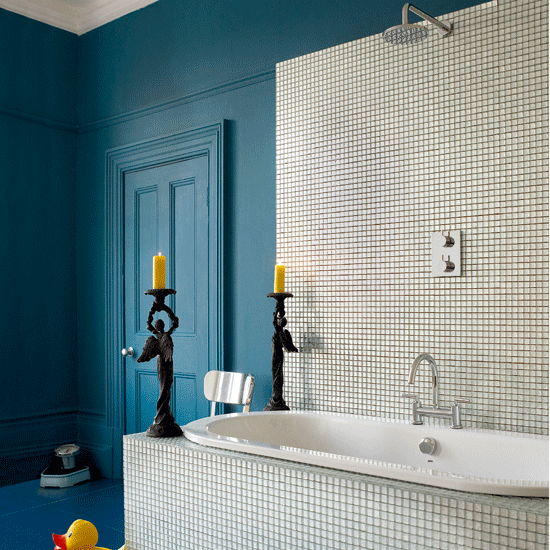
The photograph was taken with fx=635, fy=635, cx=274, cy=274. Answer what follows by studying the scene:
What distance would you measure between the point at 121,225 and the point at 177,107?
0.84m

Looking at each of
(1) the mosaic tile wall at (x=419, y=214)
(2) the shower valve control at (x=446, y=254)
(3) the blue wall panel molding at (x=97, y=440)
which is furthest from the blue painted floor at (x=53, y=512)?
(2) the shower valve control at (x=446, y=254)

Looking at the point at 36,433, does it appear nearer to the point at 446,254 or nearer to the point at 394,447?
the point at 394,447

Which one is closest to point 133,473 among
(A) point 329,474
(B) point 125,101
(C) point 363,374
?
(A) point 329,474

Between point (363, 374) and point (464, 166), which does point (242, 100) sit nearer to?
point (464, 166)

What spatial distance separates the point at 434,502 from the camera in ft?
5.37

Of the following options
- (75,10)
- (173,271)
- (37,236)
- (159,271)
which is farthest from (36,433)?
(75,10)

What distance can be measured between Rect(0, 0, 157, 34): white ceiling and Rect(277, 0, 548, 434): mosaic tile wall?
1.54m

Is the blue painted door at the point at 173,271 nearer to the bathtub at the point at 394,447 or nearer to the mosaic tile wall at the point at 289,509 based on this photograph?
the bathtub at the point at 394,447

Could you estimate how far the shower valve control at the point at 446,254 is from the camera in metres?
2.51

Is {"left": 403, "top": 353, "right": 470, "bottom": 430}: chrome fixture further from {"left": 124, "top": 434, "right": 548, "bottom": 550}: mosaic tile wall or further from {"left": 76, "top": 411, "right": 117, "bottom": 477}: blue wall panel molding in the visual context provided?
{"left": 76, "top": 411, "right": 117, "bottom": 477}: blue wall panel molding

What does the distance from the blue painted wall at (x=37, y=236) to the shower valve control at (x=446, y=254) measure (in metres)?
2.68

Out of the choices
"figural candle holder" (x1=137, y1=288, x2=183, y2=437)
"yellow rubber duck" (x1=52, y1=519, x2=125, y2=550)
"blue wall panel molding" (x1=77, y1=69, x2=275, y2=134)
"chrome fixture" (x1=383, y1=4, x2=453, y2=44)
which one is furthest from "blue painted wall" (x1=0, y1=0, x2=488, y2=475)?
"yellow rubber duck" (x1=52, y1=519, x2=125, y2=550)

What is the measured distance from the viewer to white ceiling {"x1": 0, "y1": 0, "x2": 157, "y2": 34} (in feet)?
13.1

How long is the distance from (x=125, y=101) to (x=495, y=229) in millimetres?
2579
